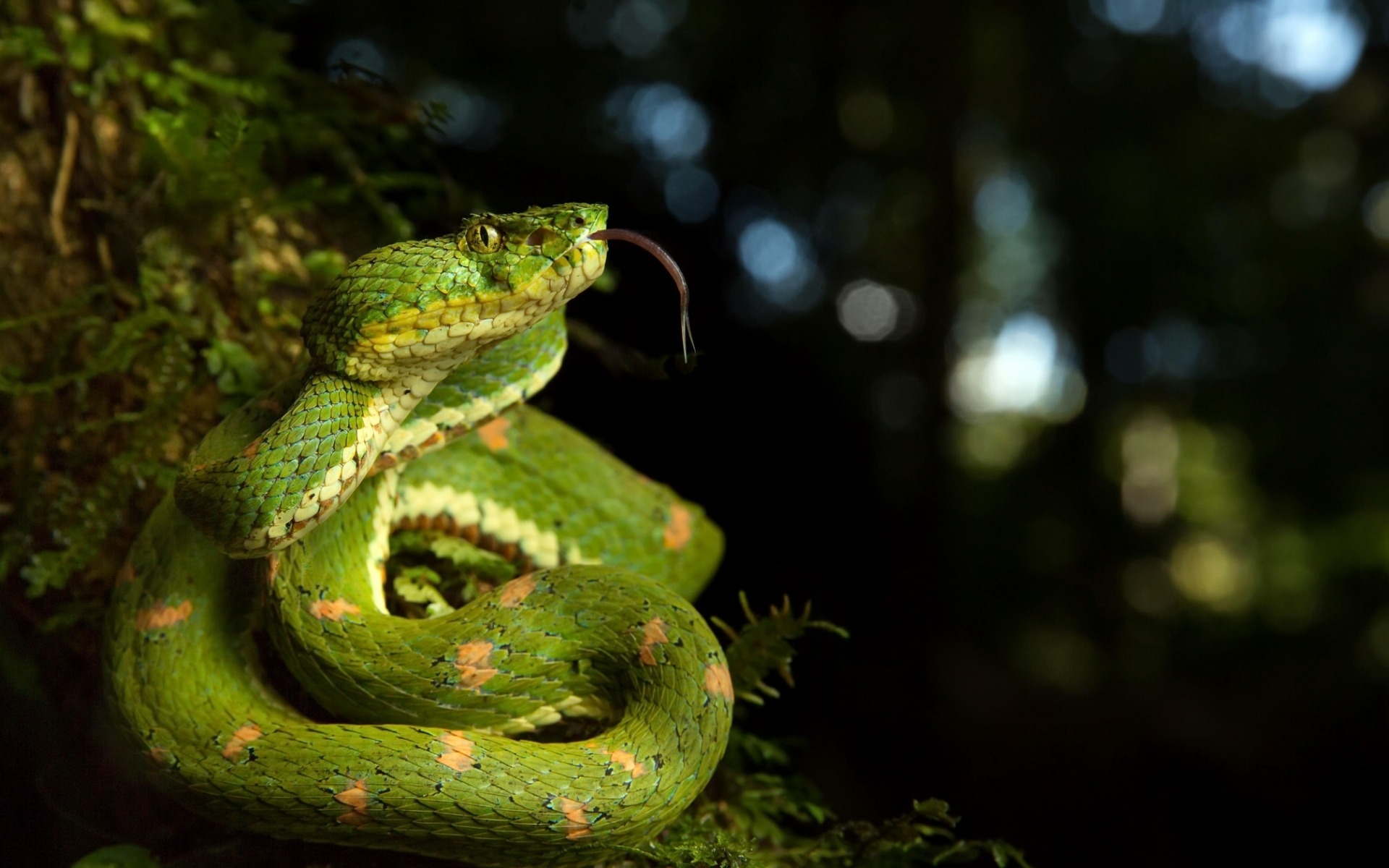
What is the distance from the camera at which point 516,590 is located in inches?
70.1

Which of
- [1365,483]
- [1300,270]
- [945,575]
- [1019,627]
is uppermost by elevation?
[1300,270]

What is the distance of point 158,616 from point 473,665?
2.04 ft

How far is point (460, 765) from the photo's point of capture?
4.87ft

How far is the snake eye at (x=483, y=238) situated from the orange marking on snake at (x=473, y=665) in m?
0.74

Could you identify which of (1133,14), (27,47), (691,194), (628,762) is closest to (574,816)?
(628,762)

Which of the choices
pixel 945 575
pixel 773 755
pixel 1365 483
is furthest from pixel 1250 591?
pixel 773 755

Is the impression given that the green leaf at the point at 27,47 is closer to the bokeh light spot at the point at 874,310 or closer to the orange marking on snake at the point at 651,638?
the orange marking on snake at the point at 651,638

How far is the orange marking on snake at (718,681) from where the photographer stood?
1641 mm

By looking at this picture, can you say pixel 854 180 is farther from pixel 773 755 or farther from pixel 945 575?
pixel 773 755

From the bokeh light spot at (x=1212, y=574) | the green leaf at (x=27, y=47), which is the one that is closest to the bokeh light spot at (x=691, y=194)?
the green leaf at (x=27, y=47)

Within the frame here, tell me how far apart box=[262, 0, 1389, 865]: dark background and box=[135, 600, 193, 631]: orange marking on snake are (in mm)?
2128

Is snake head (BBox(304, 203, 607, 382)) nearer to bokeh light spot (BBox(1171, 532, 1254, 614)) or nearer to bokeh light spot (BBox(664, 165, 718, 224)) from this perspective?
bokeh light spot (BBox(664, 165, 718, 224))

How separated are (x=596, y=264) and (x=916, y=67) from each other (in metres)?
5.40

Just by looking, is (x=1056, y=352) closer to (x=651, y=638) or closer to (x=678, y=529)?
(x=678, y=529)
